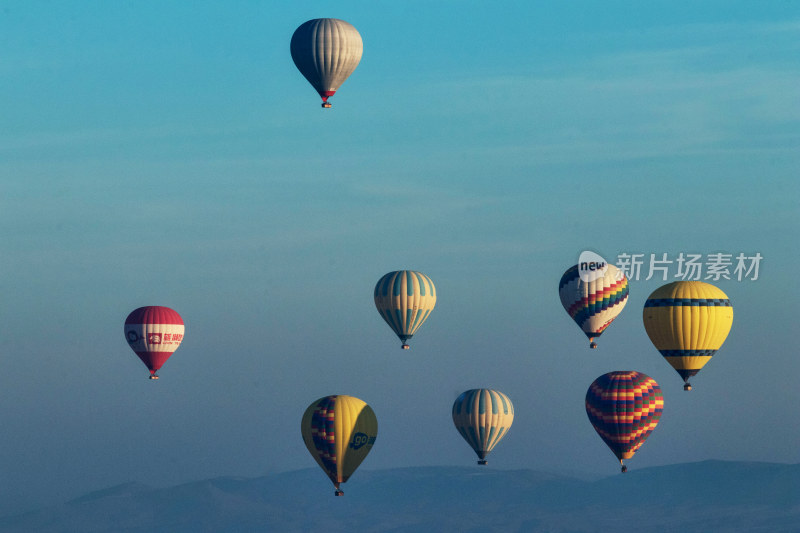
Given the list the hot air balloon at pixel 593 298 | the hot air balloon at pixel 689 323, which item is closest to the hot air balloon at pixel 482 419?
the hot air balloon at pixel 593 298

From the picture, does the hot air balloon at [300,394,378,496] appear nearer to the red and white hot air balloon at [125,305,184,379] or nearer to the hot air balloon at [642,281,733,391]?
the red and white hot air balloon at [125,305,184,379]

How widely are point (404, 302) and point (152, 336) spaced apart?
15849 mm

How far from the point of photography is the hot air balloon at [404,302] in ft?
263

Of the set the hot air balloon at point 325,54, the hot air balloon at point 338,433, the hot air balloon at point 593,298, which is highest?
the hot air balloon at point 325,54

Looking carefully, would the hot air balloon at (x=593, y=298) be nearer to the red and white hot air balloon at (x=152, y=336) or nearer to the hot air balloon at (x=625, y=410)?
the hot air balloon at (x=625, y=410)

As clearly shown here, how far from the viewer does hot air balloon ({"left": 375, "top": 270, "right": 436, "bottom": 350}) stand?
263 ft

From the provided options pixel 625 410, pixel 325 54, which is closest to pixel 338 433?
pixel 625 410

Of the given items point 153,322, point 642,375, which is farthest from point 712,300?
point 153,322

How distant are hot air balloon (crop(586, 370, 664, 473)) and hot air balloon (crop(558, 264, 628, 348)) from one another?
302 centimetres

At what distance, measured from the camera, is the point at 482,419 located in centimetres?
8256

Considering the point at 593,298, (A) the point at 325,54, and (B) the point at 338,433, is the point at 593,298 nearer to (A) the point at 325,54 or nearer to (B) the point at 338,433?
(B) the point at 338,433

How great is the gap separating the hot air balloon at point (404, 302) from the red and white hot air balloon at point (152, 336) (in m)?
13.4

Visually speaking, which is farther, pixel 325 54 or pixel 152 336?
pixel 152 336

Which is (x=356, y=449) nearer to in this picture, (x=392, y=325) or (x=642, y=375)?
(x=392, y=325)
